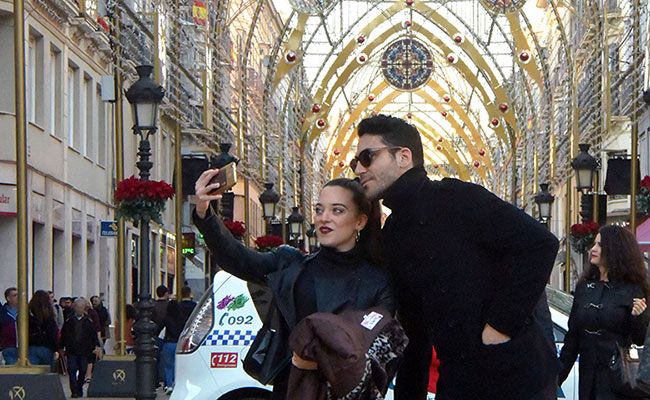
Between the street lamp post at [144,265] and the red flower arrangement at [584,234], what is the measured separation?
12.5 meters

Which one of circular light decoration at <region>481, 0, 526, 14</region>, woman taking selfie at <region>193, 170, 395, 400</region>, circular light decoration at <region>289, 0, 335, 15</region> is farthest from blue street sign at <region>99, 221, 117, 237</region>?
woman taking selfie at <region>193, 170, 395, 400</region>

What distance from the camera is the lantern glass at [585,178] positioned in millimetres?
30344

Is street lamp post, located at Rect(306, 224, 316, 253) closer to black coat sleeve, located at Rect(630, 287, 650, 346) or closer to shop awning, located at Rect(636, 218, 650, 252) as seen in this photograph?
shop awning, located at Rect(636, 218, 650, 252)

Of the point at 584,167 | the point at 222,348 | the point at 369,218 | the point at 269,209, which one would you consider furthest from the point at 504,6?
the point at 369,218

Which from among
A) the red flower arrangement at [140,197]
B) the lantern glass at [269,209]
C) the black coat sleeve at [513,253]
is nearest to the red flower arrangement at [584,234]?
the lantern glass at [269,209]

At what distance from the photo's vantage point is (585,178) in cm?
3056

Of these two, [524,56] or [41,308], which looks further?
[524,56]

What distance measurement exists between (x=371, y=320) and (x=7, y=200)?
25.4m

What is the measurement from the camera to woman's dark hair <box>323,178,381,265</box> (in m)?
6.77

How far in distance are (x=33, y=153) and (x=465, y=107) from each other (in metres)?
51.8

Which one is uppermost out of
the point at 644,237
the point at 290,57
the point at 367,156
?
the point at 290,57

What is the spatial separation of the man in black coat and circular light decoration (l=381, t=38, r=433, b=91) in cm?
5483

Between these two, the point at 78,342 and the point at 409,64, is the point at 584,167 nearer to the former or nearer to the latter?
the point at 78,342

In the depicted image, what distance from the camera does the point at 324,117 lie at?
56.7 metres
